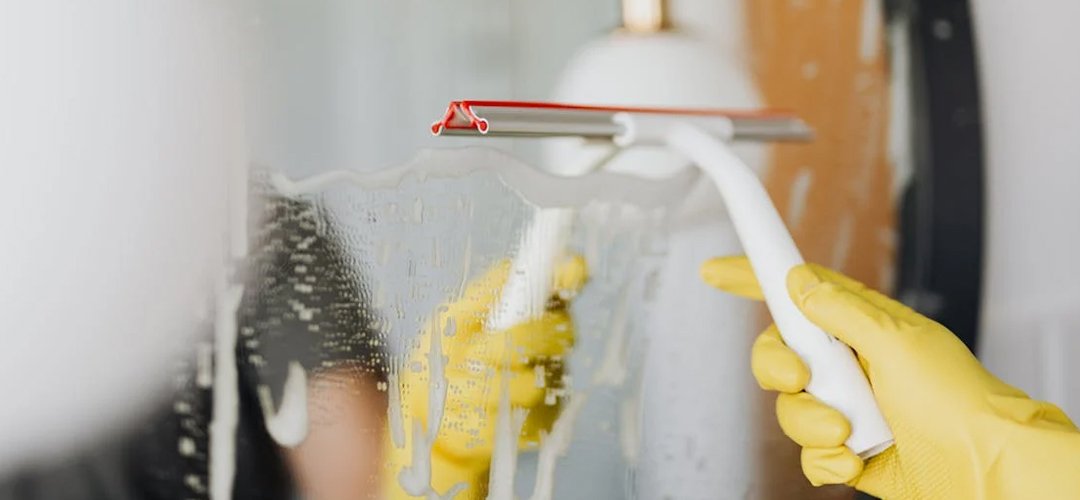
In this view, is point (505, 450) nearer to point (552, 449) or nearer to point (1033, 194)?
point (552, 449)

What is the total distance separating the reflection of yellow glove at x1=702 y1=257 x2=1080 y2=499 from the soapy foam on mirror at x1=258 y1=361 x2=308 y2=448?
251 mm

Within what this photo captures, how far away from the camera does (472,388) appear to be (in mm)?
621

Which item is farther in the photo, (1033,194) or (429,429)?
(1033,194)

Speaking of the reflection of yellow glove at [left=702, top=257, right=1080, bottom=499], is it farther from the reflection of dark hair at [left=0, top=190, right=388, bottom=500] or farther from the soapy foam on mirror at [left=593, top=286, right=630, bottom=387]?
the reflection of dark hair at [left=0, top=190, right=388, bottom=500]

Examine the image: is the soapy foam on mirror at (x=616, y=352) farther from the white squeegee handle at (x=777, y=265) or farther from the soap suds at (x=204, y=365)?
the soap suds at (x=204, y=365)

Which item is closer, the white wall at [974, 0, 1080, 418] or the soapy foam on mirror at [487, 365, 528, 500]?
the soapy foam on mirror at [487, 365, 528, 500]

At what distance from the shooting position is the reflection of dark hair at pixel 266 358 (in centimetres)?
56

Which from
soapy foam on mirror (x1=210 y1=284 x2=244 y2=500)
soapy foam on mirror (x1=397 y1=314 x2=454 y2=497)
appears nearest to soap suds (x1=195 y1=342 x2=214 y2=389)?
soapy foam on mirror (x1=210 y1=284 x2=244 y2=500)

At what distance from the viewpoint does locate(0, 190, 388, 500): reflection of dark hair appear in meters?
0.56

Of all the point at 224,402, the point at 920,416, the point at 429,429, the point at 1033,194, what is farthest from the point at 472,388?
the point at 1033,194

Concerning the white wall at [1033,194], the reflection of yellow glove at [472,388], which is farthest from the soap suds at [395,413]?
the white wall at [1033,194]

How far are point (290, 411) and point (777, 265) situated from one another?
0.28m

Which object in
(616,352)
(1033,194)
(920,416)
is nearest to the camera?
(920,416)

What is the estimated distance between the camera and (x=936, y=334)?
23.1 inches
